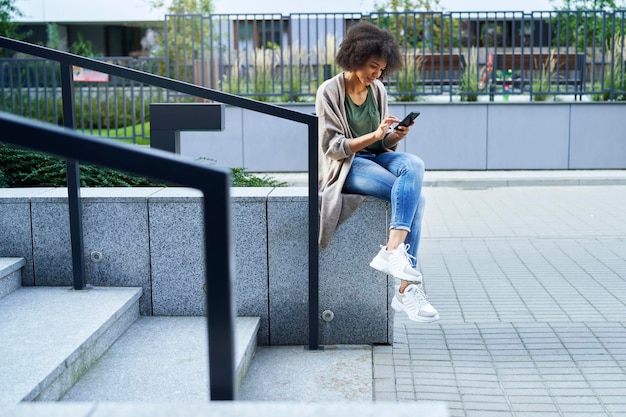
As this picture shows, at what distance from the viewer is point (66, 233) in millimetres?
5270

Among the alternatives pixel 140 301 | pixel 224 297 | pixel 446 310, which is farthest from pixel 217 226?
pixel 446 310

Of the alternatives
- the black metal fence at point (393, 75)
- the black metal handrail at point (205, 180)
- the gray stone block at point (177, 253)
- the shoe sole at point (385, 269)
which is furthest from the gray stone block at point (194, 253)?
the black metal fence at point (393, 75)

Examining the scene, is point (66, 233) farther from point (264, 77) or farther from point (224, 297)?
point (264, 77)

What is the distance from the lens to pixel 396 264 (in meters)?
4.81

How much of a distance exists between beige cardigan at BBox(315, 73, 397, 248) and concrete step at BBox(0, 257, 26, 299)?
1750 millimetres

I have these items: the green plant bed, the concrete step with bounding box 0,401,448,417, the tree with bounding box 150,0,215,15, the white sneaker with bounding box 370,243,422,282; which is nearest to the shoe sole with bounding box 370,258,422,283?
the white sneaker with bounding box 370,243,422,282

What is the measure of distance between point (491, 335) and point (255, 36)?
11.4 meters

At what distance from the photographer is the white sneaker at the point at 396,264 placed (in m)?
4.81

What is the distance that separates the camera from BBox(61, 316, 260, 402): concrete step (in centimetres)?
404

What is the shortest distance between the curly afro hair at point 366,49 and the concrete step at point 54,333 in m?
1.83

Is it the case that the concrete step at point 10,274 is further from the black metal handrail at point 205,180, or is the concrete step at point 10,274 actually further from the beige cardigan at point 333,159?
the black metal handrail at point 205,180

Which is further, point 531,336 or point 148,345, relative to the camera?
point 531,336

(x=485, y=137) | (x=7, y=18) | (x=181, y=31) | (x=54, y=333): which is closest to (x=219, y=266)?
(x=54, y=333)

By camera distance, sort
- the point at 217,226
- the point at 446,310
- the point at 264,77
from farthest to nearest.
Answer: the point at 264,77 → the point at 446,310 → the point at 217,226
